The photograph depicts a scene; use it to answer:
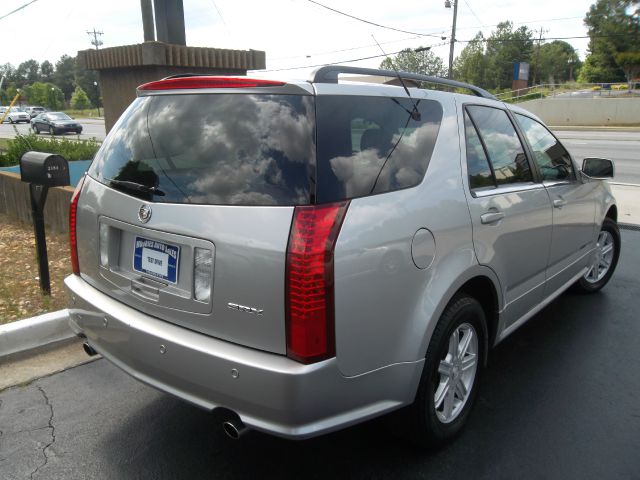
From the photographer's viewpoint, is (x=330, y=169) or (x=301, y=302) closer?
(x=301, y=302)

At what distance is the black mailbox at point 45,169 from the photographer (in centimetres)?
414

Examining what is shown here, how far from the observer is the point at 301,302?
6.46 ft

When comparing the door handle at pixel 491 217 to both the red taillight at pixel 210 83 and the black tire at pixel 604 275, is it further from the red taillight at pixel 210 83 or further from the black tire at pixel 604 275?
the black tire at pixel 604 275

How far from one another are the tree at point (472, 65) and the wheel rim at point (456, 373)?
268 feet

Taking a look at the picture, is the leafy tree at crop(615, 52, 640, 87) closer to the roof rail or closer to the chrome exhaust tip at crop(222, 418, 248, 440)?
the roof rail

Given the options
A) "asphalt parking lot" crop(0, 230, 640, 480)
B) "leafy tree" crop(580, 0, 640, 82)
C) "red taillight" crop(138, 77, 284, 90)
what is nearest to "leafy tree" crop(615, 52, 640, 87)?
"leafy tree" crop(580, 0, 640, 82)

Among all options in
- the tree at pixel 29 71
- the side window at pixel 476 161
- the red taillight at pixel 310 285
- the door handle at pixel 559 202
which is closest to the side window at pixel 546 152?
the door handle at pixel 559 202

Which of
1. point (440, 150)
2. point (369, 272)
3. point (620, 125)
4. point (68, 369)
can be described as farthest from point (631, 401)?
point (620, 125)

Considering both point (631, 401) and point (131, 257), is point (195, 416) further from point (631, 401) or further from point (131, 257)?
point (631, 401)

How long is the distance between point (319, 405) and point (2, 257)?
5.10 meters

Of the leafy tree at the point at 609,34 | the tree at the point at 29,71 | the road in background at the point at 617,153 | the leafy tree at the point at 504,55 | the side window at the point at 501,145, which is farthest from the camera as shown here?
the tree at the point at 29,71

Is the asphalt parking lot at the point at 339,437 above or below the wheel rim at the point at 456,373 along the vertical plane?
below

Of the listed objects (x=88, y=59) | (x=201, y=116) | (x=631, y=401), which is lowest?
(x=631, y=401)

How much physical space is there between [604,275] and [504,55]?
306ft
